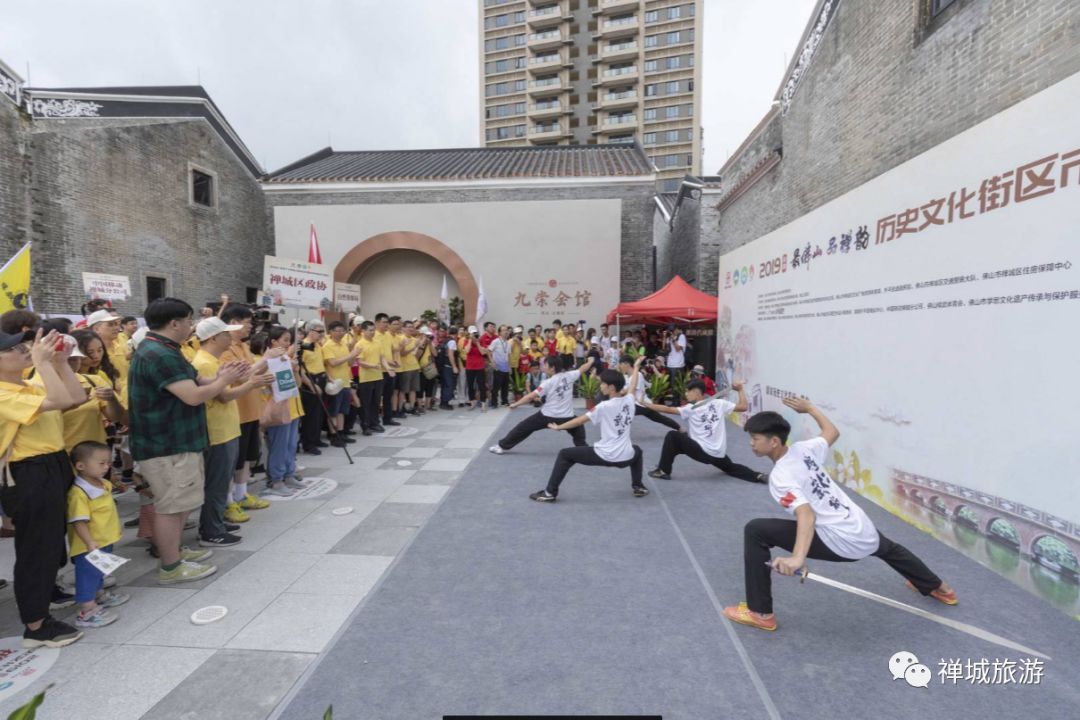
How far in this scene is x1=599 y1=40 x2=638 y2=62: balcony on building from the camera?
38.1m

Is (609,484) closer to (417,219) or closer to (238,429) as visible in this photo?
(238,429)

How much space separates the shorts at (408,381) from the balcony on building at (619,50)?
3691 centimetres

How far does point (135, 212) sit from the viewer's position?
1311 centimetres

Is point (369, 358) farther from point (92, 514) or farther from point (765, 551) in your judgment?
point (765, 551)

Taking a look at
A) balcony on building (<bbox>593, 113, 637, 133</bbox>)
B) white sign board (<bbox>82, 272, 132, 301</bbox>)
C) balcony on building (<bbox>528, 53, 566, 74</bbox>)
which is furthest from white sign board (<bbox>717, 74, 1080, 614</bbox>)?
balcony on building (<bbox>528, 53, 566, 74</bbox>)

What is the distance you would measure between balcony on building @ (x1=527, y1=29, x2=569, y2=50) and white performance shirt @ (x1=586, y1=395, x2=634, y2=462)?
4206 centimetres

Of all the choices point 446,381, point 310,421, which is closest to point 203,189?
point 446,381

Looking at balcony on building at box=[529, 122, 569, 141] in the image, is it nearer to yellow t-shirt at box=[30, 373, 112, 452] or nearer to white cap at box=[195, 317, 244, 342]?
white cap at box=[195, 317, 244, 342]

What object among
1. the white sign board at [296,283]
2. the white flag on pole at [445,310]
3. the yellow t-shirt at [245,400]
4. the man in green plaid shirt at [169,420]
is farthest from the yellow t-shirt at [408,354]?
the white flag on pole at [445,310]

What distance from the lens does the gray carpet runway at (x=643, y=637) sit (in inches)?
93.5

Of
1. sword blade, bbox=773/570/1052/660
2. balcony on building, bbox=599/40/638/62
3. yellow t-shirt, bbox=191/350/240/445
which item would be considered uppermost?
balcony on building, bbox=599/40/638/62

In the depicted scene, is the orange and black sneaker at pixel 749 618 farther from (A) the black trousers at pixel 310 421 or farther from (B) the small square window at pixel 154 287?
(B) the small square window at pixel 154 287

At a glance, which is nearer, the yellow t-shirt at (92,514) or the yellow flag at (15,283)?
the yellow t-shirt at (92,514)

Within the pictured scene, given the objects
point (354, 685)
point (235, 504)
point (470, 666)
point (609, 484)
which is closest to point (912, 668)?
point (470, 666)
